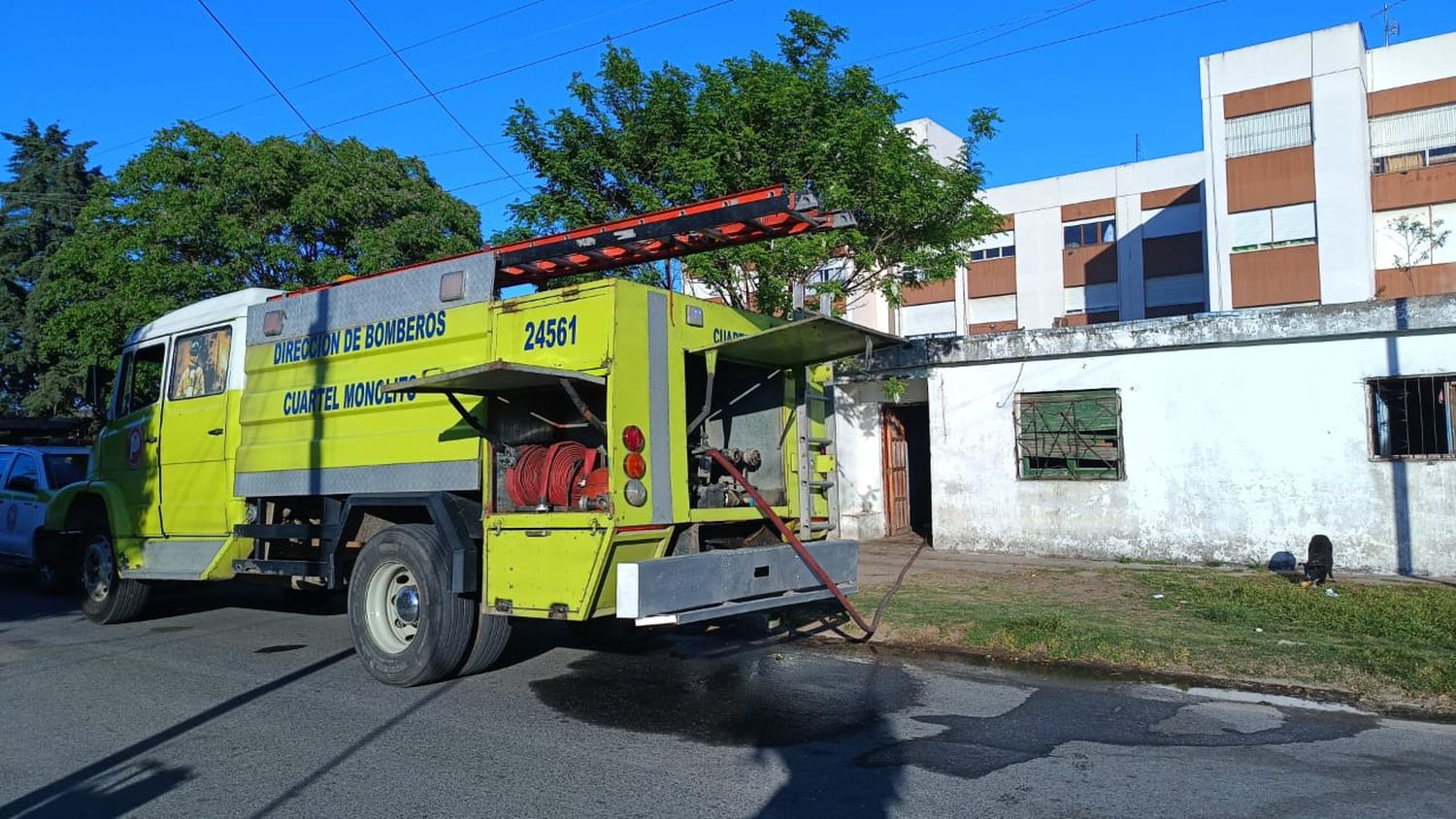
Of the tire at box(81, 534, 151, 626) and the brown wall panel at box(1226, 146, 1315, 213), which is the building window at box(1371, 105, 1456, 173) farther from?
the tire at box(81, 534, 151, 626)

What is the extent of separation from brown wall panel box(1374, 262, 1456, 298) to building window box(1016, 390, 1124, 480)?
22639mm

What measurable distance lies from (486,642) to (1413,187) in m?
33.3

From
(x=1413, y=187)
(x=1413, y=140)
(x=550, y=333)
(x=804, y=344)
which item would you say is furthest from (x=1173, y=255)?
(x=550, y=333)

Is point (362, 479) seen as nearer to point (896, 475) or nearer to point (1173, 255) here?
point (896, 475)

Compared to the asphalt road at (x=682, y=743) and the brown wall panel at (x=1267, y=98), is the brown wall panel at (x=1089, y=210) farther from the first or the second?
the asphalt road at (x=682, y=743)

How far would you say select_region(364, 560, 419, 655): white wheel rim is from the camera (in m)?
7.29

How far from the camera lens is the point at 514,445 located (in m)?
7.09

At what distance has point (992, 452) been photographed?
1395 cm

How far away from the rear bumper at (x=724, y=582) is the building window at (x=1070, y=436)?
676 cm

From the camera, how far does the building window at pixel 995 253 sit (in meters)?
42.8

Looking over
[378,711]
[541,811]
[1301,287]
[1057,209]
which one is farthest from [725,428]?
[1057,209]

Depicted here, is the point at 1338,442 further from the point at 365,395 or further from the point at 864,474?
the point at 365,395

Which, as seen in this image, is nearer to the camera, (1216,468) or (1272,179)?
(1216,468)

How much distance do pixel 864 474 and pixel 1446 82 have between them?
89.5 feet
